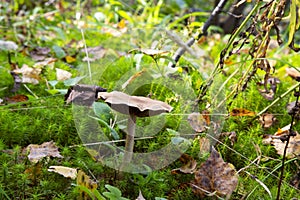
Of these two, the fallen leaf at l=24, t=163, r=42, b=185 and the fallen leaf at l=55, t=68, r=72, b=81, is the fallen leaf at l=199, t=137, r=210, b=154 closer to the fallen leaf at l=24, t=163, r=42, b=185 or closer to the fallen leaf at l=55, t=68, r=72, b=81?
the fallen leaf at l=24, t=163, r=42, b=185

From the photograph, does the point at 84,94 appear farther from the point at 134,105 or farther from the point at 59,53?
the point at 59,53

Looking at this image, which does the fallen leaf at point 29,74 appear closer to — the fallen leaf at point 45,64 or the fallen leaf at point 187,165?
the fallen leaf at point 45,64

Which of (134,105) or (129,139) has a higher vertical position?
(134,105)

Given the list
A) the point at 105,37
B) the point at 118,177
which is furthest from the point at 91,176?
the point at 105,37

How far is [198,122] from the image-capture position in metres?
1.50

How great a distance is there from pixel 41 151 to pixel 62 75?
0.72m

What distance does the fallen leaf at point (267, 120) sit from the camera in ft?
5.42

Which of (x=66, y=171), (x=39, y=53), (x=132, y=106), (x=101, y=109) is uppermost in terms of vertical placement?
(x=132, y=106)

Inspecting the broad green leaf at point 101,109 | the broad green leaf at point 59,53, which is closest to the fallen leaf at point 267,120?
the broad green leaf at point 101,109

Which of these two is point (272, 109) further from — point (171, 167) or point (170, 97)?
point (171, 167)

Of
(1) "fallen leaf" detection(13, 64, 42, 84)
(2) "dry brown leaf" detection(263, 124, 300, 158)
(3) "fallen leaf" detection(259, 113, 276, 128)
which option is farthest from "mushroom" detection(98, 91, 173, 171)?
(1) "fallen leaf" detection(13, 64, 42, 84)

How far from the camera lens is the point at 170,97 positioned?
5.74 ft

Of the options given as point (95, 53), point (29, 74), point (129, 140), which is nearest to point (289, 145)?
point (129, 140)

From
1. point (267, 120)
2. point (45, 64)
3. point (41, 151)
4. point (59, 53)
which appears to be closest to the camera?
point (41, 151)
